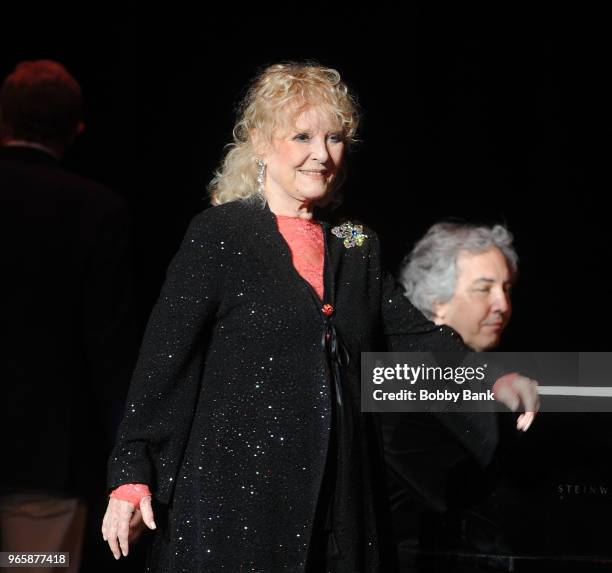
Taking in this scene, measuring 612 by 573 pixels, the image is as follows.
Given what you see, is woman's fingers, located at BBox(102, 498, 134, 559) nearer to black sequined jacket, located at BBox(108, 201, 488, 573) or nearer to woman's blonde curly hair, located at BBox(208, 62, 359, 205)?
black sequined jacket, located at BBox(108, 201, 488, 573)

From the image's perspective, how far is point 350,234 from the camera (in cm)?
212

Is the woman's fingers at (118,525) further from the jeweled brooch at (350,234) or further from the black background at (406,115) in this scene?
the black background at (406,115)

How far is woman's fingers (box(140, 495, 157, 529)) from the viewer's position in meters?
1.86

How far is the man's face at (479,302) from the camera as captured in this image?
9.54 feet

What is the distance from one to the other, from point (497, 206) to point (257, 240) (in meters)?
1.45

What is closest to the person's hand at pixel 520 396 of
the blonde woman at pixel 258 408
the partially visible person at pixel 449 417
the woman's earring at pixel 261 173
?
the partially visible person at pixel 449 417

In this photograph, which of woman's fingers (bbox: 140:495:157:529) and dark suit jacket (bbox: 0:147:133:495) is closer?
woman's fingers (bbox: 140:495:157:529)

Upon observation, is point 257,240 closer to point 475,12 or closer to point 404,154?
point 404,154

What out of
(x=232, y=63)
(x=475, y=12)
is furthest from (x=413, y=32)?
(x=232, y=63)

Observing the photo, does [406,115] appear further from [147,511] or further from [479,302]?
[147,511]

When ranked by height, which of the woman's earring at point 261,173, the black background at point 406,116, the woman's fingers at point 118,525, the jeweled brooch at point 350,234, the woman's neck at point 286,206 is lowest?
the woman's fingers at point 118,525

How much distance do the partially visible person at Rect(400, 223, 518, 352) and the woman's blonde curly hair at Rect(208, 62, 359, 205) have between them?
0.83 m

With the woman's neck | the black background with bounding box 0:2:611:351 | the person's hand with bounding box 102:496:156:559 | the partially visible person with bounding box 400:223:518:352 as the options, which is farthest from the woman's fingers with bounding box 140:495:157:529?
the partially visible person with bounding box 400:223:518:352

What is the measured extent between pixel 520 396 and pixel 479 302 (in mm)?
836
